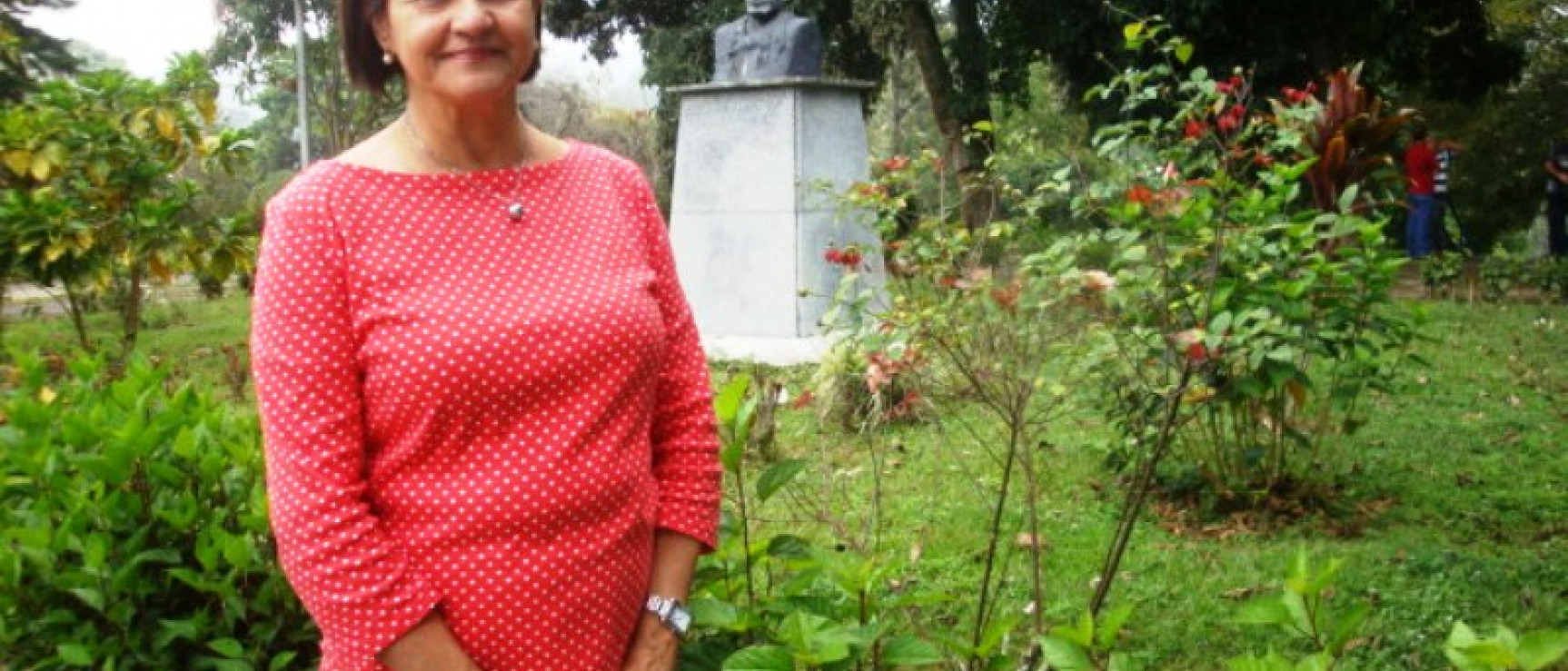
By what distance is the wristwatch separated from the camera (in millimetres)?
1797

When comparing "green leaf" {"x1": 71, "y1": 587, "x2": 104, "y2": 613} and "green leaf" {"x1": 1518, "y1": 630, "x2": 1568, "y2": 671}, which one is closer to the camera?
"green leaf" {"x1": 1518, "y1": 630, "x2": 1568, "y2": 671}

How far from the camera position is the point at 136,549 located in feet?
7.97

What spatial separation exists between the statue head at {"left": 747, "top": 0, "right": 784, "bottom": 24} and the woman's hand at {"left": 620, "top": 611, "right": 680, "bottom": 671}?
8.11m

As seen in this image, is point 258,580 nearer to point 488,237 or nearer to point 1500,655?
point 488,237

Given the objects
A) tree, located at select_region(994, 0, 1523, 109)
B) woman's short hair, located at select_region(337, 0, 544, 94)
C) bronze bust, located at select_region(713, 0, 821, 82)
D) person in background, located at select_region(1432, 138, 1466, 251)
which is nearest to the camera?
woman's short hair, located at select_region(337, 0, 544, 94)

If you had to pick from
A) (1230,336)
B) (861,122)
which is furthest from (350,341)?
(861,122)

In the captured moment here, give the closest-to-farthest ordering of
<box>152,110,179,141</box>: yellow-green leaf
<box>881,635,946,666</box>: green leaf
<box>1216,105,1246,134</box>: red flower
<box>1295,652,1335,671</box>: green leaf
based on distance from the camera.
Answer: <box>1295,652,1335,671</box>: green leaf → <box>881,635,946,666</box>: green leaf → <box>1216,105,1246,134</box>: red flower → <box>152,110,179,141</box>: yellow-green leaf

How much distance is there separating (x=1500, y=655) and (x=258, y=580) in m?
2.12

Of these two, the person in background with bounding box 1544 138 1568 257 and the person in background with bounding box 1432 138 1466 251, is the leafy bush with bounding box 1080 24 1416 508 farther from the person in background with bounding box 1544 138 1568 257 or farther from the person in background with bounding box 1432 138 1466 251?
the person in background with bounding box 1544 138 1568 257

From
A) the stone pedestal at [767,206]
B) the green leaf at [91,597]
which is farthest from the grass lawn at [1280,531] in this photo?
the stone pedestal at [767,206]

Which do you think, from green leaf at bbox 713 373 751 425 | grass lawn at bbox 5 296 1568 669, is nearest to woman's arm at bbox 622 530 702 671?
green leaf at bbox 713 373 751 425

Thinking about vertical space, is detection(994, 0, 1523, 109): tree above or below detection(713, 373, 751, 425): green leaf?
above

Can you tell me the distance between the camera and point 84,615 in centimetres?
244

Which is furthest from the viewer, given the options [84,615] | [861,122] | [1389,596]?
[861,122]
